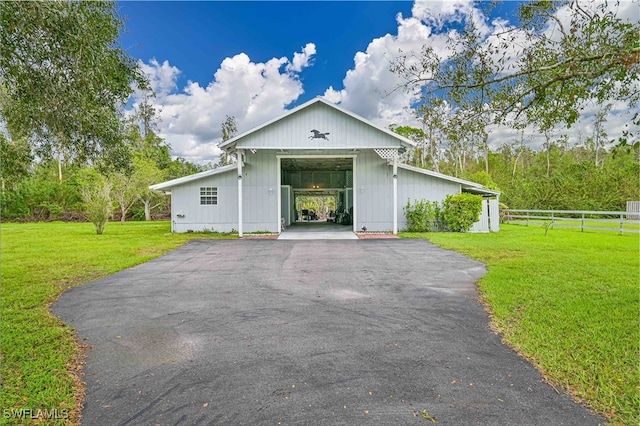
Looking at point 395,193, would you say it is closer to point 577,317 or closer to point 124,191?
point 577,317

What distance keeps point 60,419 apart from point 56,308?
10.8ft

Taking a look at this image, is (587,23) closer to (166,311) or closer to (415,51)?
(415,51)

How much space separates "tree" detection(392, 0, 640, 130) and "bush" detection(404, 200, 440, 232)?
35.5 ft

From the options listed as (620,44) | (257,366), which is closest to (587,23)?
(620,44)

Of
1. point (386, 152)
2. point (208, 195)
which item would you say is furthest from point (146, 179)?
point (386, 152)

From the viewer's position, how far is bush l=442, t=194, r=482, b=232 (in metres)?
15.1

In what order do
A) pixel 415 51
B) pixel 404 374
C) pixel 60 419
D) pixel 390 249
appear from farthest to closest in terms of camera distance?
pixel 390 249
pixel 415 51
pixel 404 374
pixel 60 419

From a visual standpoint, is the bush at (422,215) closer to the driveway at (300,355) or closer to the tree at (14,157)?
the driveway at (300,355)

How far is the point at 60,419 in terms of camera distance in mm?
2412

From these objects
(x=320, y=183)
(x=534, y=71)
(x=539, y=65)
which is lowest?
(x=534, y=71)

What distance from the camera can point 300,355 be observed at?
341cm

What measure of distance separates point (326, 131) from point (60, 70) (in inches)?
432

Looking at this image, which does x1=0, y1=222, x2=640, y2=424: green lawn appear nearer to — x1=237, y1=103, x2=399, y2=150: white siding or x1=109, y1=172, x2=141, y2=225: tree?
x1=237, y1=103, x2=399, y2=150: white siding

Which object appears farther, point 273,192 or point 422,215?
point 273,192
